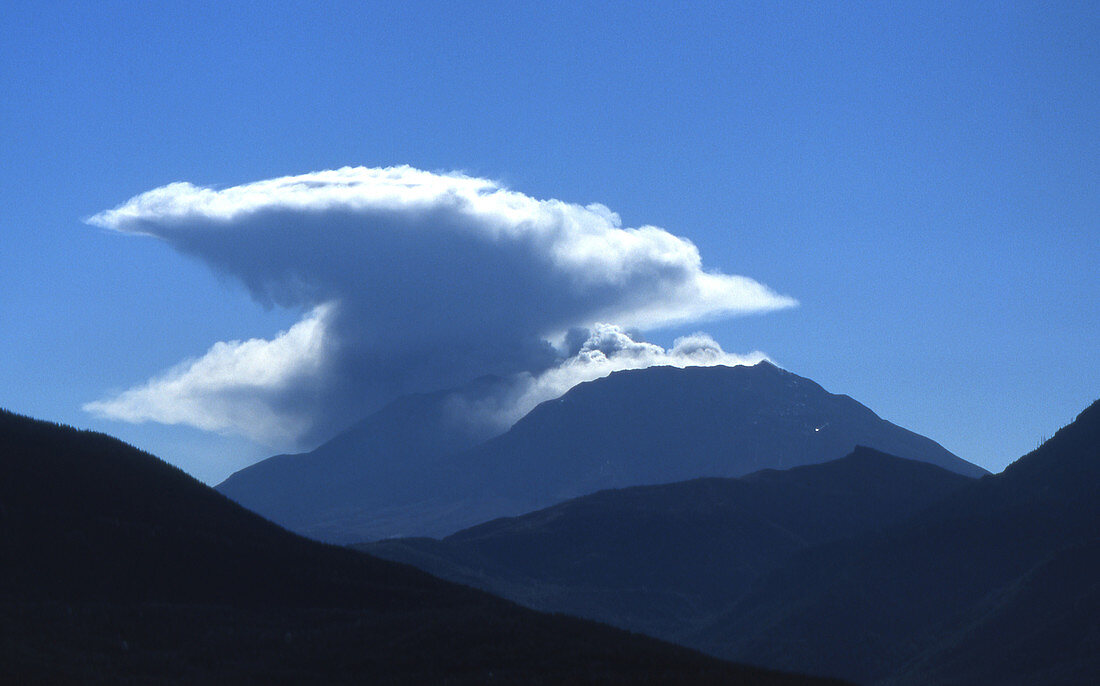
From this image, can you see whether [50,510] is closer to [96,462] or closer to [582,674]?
[96,462]

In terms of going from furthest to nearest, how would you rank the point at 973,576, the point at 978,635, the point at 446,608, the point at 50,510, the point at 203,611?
the point at 973,576 → the point at 978,635 → the point at 50,510 → the point at 446,608 → the point at 203,611

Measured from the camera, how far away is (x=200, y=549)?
70.0m

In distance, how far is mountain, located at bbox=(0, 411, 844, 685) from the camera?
159 feet

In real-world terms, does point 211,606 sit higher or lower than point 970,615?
lower

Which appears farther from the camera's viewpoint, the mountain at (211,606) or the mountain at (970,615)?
the mountain at (970,615)

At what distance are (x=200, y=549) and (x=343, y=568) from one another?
8.79 m

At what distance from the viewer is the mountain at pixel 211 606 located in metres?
48.4

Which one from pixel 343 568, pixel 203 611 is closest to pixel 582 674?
pixel 203 611

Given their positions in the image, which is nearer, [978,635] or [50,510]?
[50,510]

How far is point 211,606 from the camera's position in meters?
60.8

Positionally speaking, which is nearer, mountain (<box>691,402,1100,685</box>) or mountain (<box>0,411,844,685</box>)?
mountain (<box>0,411,844,685</box>)

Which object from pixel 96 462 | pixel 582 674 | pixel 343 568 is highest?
pixel 96 462

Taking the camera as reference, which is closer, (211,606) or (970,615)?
(211,606)

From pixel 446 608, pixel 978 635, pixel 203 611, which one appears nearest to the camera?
pixel 203 611
